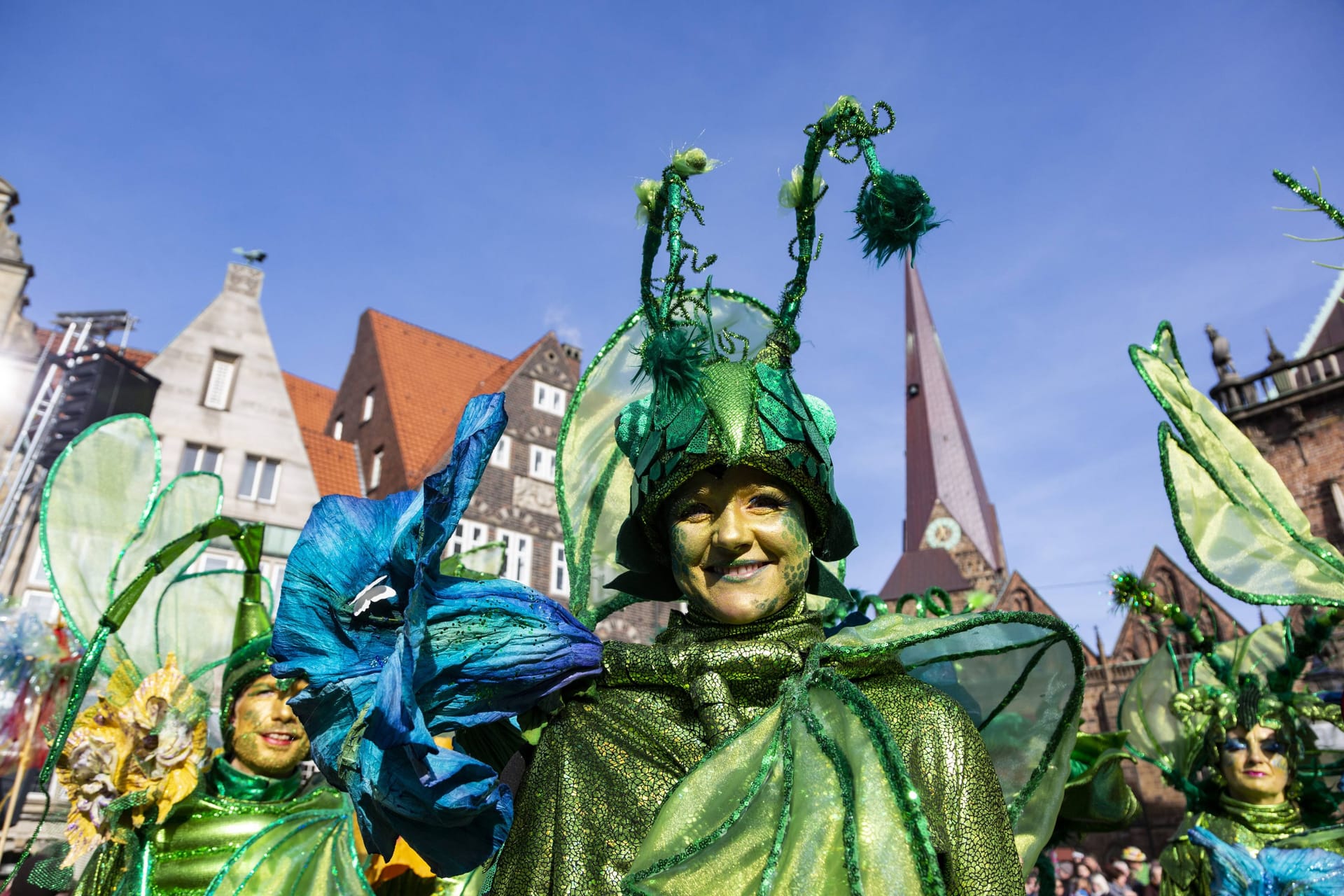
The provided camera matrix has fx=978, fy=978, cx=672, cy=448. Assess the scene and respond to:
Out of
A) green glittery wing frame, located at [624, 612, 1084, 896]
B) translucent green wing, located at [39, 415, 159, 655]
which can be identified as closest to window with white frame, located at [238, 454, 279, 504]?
translucent green wing, located at [39, 415, 159, 655]

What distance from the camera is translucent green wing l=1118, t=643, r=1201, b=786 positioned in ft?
19.7

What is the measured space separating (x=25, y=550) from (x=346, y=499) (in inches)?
636

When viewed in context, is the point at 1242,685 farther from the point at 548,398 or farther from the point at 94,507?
the point at 548,398

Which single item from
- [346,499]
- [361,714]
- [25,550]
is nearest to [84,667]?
[346,499]

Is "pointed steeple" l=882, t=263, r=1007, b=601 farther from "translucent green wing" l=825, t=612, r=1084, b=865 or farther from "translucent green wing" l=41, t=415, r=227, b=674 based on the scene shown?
"translucent green wing" l=825, t=612, r=1084, b=865

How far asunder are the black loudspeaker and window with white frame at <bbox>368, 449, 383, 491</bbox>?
5.71 m

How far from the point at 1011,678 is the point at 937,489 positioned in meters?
59.0

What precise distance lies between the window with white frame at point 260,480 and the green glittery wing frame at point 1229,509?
15921mm

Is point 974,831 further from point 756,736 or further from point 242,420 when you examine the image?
point 242,420

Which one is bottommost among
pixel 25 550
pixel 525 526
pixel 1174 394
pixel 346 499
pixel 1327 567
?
pixel 346 499

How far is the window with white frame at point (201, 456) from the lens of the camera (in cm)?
1691

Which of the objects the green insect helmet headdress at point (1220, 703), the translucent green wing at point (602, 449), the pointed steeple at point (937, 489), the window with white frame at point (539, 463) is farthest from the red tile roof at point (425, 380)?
the pointed steeple at point (937, 489)

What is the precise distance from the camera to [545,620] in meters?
2.09

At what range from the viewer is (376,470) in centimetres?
2094
